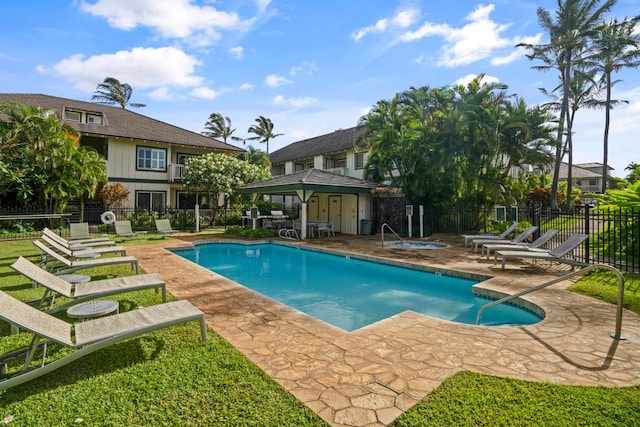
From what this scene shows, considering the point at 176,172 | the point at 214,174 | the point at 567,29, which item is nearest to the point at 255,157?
the point at 176,172

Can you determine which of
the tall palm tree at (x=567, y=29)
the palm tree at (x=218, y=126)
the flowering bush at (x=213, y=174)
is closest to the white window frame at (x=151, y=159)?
the flowering bush at (x=213, y=174)

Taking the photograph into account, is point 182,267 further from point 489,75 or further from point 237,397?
point 489,75

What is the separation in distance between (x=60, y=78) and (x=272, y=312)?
17297 mm

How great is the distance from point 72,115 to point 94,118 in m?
1.24

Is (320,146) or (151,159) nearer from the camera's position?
(151,159)

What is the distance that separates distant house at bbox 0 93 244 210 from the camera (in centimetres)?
2208

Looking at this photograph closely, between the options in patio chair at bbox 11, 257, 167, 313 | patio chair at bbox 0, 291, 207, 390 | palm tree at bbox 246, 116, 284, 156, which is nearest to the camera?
patio chair at bbox 0, 291, 207, 390

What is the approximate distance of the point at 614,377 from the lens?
11.2 feet

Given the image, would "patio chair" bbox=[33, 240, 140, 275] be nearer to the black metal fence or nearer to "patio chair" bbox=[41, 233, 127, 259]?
"patio chair" bbox=[41, 233, 127, 259]

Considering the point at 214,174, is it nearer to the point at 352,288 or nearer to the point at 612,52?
the point at 352,288

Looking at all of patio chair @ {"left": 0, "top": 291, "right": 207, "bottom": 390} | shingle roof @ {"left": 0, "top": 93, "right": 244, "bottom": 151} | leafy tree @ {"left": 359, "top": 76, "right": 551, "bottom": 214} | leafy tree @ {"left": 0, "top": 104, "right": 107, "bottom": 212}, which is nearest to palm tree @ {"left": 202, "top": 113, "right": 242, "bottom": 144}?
shingle roof @ {"left": 0, "top": 93, "right": 244, "bottom": 151}

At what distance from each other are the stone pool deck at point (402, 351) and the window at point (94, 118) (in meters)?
22.5

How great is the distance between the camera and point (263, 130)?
44.8 m

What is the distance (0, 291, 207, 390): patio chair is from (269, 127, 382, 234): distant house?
42.2 ft
